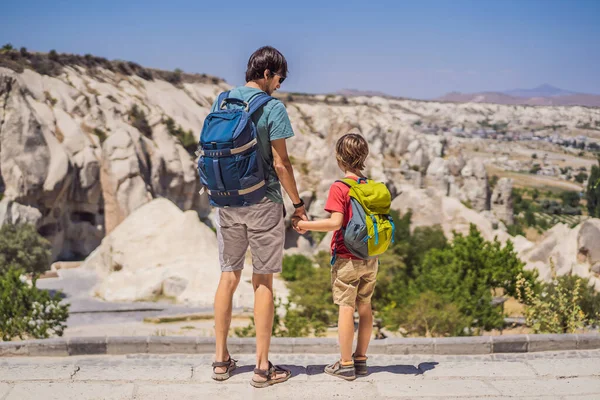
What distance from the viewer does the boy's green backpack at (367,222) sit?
402 centimetres

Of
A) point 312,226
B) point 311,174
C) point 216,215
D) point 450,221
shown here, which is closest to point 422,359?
point 312,226

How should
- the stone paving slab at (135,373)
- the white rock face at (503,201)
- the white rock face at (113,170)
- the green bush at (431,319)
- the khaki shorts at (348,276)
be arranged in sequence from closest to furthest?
the khaki shorts at (348,276)
the stone paving slab at (135,373)
the green bush at (431,319)
the white rock face at (113,170)
the white rock face at (503,201)

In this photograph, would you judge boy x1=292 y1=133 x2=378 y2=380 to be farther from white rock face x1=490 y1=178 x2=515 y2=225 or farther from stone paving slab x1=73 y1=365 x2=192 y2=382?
white rock face x1=490 y1=178 x2=515 y2=225

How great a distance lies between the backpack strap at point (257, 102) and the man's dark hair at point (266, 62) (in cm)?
19

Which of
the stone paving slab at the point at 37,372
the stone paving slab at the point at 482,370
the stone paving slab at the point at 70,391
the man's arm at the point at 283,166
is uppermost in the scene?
the man's arm at the point at 283,166

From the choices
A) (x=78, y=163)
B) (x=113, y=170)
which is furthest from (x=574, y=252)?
(x=78, y=163)

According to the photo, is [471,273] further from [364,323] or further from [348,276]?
[348,276]

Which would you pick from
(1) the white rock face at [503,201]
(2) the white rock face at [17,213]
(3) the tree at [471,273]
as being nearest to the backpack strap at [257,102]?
(3) the tree at [471,273]

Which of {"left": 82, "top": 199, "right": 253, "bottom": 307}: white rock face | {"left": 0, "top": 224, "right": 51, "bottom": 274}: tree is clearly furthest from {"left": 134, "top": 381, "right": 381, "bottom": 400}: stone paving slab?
{"left": 0, "top": 224, "right": 51, "bottom": 274}: tree

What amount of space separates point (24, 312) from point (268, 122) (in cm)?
556

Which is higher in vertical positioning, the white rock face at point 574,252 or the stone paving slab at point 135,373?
the stone paving slab at point 135,373

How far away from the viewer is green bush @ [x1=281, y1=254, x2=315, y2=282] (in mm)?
21219

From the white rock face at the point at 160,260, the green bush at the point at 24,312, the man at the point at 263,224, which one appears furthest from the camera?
the white rock face at the point at 160,260

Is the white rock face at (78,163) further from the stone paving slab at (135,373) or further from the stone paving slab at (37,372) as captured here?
the stone paving slab at (135,373)
